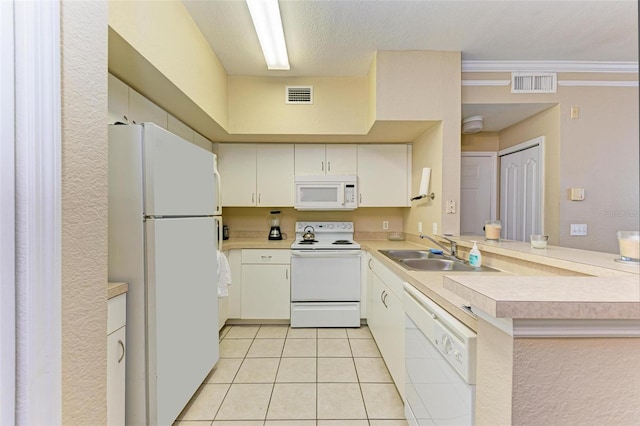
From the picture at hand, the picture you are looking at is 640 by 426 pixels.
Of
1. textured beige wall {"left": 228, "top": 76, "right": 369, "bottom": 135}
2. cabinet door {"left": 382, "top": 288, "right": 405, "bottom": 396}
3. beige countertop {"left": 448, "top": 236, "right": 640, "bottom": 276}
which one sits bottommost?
A: cabinet door {"left": 382, "top": 288, "right": 405, "bottom": 396}

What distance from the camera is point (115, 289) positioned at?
4.09 feet

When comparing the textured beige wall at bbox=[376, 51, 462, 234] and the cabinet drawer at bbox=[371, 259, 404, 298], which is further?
the textured beige wall at bbox=[376, 51, 462, 234]

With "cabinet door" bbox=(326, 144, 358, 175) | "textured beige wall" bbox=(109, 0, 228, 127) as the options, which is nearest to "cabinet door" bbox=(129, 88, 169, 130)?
"textured beige wall" bbox=(109, 0, 228, 127)

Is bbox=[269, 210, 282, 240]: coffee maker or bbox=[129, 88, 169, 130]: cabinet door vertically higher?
bbox=[129, 88, 169, 130]: cabinet door

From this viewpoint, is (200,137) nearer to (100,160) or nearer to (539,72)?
(100,160)

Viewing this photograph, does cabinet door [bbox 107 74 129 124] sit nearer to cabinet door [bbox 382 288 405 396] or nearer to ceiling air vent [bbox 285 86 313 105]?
ceiling air vent [bbox 285 86 313 105]

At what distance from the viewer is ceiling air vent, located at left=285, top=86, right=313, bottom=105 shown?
111 inches

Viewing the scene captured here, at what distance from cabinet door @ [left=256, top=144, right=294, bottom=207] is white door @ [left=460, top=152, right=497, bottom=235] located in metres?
2.21

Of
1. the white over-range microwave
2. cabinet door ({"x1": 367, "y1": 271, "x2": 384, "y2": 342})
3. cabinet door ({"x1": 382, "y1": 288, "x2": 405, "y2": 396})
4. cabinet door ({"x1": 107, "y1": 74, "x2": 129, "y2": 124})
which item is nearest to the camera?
cabinet door ({"x1": 107, "y1": 74, "x2": 129, "y2": 124})

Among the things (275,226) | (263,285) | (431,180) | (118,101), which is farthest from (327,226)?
(118,101)

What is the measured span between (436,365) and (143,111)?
90.9 inches

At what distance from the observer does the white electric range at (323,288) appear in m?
2.87

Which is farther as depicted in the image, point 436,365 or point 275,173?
point 275,173

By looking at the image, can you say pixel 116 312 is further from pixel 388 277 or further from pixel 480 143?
pixel 480 143
